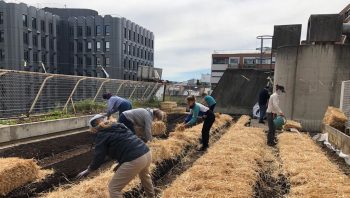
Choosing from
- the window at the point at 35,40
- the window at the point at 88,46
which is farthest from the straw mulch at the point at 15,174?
the window at the point at 88,46

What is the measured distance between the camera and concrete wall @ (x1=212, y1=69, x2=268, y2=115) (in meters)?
21.9

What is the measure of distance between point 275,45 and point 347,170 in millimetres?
11131

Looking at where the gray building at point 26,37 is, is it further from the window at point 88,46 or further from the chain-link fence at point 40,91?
the chain-link fence at point 40,91

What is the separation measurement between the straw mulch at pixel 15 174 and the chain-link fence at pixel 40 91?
5043 millimetres

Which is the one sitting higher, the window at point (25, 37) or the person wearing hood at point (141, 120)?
the window at point (25, 37)

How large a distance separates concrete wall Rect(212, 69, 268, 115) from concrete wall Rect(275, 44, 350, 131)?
23.0ft

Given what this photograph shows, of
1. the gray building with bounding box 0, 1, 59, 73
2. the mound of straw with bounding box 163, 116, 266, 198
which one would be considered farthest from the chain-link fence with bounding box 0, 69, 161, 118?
the gray building with bounding box 0, 1, 59, 73

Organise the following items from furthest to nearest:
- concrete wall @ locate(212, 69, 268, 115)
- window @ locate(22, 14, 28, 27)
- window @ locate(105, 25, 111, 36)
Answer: window @ locate(105, 25, 111, 36) < window @ locate(22, 14, 28, 27) < concrete wall @ locate(212, 69, 268, 115)

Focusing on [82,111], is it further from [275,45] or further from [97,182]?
[275,45]

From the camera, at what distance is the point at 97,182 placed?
16.1ft

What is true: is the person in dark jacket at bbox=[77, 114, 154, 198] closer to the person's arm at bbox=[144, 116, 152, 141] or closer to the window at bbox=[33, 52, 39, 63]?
the person's arm at bbox=[144, 116, 152, 141]

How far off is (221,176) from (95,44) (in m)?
50.5

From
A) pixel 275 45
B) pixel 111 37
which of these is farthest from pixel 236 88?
pixel 111 37

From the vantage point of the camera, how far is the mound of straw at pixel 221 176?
430cm
